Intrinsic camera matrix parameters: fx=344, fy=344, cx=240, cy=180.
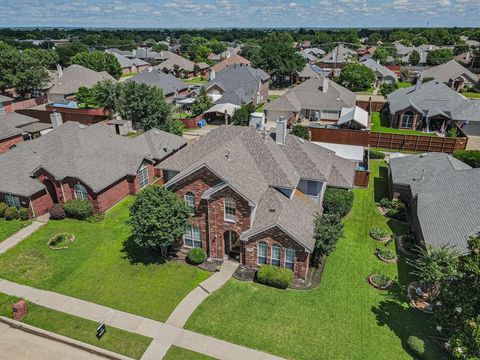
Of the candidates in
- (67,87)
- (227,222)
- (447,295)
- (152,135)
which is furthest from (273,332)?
(67,87)

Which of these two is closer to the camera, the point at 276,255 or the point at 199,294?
the point at 199,294

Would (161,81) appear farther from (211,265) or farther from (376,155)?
(211,265)

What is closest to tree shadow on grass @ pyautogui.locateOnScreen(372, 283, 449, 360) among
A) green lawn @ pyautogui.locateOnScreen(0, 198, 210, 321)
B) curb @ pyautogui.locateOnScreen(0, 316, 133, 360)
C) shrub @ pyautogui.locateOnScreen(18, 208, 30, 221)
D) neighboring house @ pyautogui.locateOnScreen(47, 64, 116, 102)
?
green lawn @ pyautogui.locateOnScreen(0, 198, 210, 321)

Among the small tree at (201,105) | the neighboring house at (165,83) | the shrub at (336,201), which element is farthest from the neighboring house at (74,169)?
the neighboring house at (165,83)

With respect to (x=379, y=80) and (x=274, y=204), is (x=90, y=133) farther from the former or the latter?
(x=379, y=80)

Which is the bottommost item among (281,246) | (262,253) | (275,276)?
(275,276)

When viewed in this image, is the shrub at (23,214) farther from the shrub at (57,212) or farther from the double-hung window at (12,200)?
the shrub at (57,212)

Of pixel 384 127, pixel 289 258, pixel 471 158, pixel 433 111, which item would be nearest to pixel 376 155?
pixel 471 158
